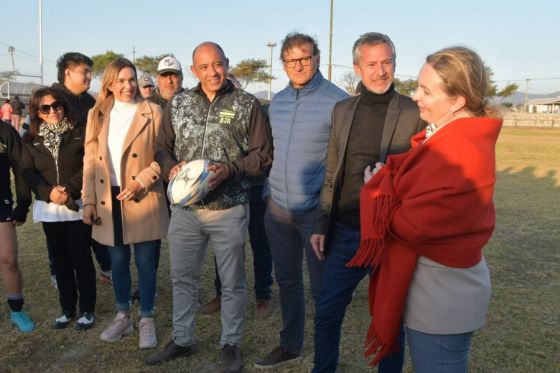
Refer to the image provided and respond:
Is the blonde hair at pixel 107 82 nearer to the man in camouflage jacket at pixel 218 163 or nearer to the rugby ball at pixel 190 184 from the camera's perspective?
the man in camouflage jacket at pixel 218 163

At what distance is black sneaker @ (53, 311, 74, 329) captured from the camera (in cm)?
413

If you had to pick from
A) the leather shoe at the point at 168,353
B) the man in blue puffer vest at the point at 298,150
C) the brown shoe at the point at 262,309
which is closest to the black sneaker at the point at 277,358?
the man in blue puffer vest at the point at 298,150

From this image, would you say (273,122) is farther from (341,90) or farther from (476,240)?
(476,240)

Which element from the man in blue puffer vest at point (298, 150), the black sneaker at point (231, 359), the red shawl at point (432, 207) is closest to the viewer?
the red shawl at point (432, 207)

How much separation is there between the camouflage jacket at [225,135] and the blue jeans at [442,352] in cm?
168

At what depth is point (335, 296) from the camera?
9.50ft

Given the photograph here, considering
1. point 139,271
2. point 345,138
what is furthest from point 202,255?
point 345,138

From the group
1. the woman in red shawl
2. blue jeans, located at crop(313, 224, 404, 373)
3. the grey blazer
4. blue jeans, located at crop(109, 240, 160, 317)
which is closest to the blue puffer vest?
the grey blazer

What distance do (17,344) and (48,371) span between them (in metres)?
0.57

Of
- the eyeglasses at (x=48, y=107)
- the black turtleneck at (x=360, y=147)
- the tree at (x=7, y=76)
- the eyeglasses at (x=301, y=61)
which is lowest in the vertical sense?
the black turtleneck at (x=360, y=147)

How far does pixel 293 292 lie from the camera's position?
3.55m

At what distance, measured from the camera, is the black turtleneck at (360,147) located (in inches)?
112

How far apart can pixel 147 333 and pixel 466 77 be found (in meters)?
3.08

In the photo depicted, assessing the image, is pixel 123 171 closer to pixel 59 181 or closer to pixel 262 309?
pixel 59 181
